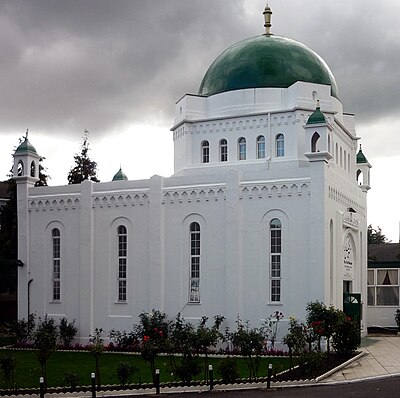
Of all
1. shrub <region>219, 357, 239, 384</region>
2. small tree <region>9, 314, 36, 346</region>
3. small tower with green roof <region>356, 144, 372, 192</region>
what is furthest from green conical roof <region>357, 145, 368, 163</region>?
shrub <region>219, 357, 239, 384</region>

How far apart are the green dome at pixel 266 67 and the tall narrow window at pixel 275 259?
8418 millimetres

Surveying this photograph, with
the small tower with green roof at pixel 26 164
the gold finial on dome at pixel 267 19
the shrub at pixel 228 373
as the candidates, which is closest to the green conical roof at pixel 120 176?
the small tower with green roof at pixel 26 164

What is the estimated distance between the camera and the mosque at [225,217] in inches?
1324

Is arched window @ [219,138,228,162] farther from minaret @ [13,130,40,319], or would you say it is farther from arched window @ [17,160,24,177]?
arched window @ [17,160,24,177]

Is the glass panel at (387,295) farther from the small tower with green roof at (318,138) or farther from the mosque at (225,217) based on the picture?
the small tower with green roof at (318,138)

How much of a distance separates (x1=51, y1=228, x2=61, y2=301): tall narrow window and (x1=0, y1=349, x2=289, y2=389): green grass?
4.00m

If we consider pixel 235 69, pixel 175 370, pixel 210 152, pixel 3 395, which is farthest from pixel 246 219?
pixel 3 395

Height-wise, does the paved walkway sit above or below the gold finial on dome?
below

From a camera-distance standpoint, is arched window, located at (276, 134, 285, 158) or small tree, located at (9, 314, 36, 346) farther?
arched window, located at (276, 134, 285, 158)

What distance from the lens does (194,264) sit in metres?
35.2

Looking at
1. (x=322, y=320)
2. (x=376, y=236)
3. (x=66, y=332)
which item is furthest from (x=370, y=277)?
(x=376, y=236)

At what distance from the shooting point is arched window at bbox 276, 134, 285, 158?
37.8 meters

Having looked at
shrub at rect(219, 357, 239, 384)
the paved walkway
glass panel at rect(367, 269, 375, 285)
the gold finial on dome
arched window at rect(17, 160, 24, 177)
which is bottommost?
the paved walkway

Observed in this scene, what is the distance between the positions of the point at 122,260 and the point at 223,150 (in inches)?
306
